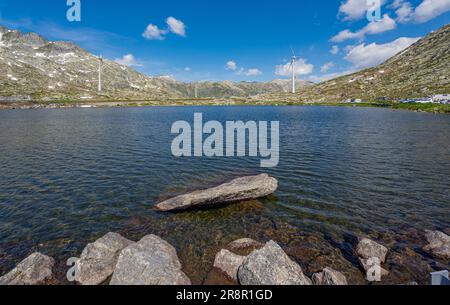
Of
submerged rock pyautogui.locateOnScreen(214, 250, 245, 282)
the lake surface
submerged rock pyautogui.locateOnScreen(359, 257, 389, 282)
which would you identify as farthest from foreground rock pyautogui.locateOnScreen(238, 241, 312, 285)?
submerged rock pyautogui.locateOnScreen(359, 257, 389, 282)

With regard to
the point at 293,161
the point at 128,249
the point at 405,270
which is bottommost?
the point at 405,270

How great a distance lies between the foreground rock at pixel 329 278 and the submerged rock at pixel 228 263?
15.8 ft

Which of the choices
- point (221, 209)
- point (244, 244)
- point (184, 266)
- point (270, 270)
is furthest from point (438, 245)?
point (184, 266)

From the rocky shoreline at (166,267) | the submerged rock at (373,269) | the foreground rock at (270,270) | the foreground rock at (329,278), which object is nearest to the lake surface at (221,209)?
the submerged rock at (373,269)

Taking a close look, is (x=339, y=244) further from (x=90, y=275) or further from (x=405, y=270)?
(x=90, y=275)

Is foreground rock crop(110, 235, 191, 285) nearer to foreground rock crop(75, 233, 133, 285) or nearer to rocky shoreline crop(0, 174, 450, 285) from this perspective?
rocky shoreline crop(0, 174, 450, 285)

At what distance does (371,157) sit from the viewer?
45.5 meters

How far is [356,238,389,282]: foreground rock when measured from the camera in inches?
606

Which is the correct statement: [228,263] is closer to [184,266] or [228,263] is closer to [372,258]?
[184,266]

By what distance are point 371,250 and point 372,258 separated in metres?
1.22

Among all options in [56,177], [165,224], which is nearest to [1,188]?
[56,177]

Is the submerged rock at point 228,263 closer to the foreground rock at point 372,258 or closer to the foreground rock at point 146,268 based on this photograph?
the foreground rock at point 146,268

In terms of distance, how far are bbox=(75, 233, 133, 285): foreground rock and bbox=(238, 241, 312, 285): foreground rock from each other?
8932 mm
